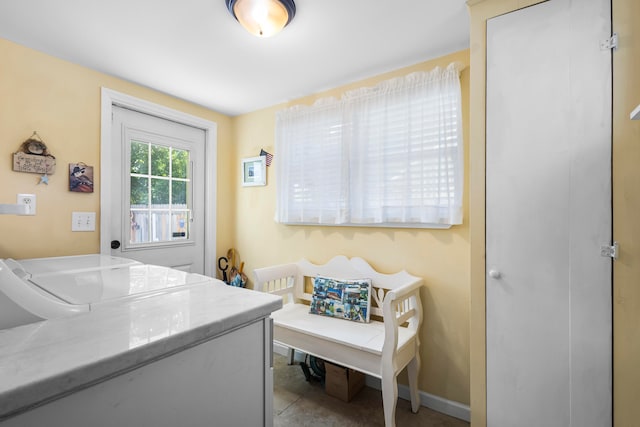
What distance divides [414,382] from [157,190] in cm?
253

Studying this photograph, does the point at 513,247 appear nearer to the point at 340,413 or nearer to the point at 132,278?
the point at 340,413

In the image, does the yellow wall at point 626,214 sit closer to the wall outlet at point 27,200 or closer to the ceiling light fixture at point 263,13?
the ceiling light fixture at point 263,13

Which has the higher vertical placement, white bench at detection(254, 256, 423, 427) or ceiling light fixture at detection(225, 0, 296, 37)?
ceiling light fixture at detection(225, 0, 296, 37)

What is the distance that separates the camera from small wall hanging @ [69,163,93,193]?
2115mm

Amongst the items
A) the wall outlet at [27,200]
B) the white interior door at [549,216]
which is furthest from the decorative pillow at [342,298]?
the wall outlet at [27,200]

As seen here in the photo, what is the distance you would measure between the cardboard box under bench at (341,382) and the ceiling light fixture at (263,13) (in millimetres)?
2140

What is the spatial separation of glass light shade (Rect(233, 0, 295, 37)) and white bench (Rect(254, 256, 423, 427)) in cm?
155

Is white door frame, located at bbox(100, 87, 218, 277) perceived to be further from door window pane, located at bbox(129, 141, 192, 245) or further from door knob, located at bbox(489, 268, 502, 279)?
door knob, located at bbox(489, 268, 502, 279)

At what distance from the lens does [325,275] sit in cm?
249

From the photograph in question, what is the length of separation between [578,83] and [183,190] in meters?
2.88

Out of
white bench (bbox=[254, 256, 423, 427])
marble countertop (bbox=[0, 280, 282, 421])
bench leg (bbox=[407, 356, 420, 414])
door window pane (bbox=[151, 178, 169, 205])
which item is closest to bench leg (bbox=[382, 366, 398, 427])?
white bench (bbox=[254, 256, 423, 427])

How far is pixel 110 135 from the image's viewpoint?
231 cm

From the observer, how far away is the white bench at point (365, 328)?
5.58ft

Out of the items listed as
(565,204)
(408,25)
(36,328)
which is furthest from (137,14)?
(565,204)
